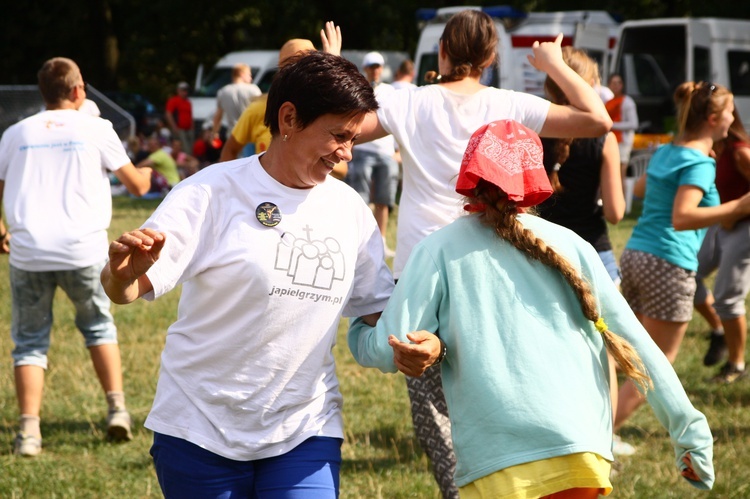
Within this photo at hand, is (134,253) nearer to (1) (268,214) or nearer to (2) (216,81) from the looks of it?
(1) (268,214)

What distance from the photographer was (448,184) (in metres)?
3.94

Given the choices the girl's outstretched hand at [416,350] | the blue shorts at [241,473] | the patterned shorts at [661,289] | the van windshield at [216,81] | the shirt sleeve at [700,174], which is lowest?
the van windshield at [216,81]

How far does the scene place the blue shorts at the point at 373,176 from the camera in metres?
11.1

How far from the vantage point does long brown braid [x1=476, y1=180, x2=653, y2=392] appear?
2.73 metres

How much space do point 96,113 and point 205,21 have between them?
29727mm

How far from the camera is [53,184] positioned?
5520 millimetres

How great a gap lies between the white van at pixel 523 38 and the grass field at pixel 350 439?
1196 centimetres

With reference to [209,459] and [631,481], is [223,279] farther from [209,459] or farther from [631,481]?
[631,481]

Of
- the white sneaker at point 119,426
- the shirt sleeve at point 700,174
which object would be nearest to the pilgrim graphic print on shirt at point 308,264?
the shirt sleeve at point 700,174

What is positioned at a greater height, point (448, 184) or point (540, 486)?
point (448, 184)

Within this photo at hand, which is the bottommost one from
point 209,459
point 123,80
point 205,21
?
point 123,80

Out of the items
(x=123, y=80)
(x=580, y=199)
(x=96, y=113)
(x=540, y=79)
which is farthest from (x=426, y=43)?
(x=123, y=80)

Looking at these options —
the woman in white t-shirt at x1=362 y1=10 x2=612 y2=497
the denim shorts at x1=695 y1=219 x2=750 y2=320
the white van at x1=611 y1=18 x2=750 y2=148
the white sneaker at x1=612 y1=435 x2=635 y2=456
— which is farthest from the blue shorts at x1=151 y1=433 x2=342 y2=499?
the white van at x1=611 y1=18 x2=750 y2=148

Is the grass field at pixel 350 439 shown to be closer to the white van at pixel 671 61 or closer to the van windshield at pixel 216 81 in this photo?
the white van at pixel 671 61
